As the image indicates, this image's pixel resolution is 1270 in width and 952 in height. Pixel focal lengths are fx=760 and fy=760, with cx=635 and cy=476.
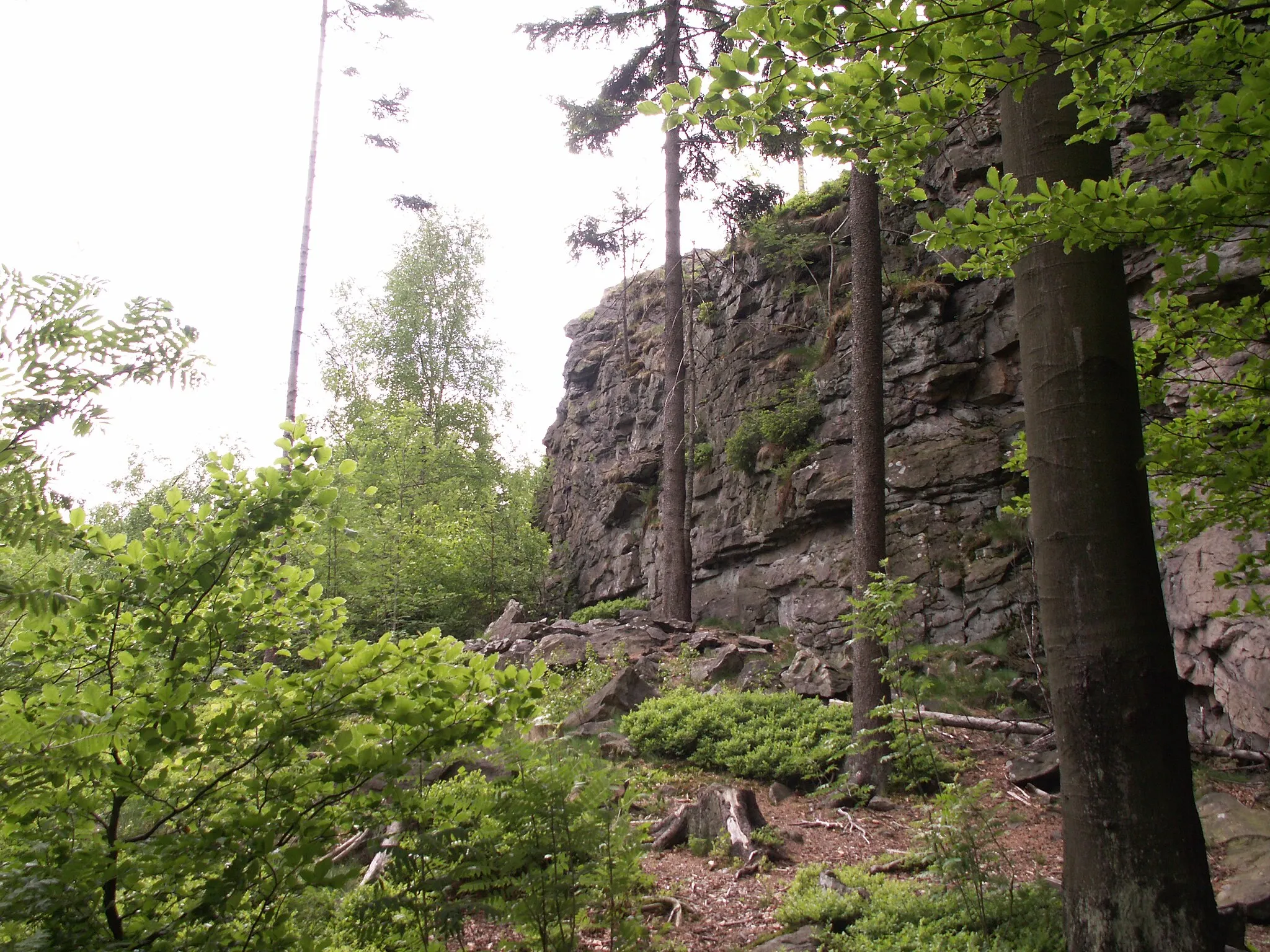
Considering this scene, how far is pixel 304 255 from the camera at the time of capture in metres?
13.4

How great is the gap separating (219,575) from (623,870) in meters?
1.87

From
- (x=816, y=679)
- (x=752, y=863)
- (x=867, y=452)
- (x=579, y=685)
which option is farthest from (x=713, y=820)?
(x=579, y=685)

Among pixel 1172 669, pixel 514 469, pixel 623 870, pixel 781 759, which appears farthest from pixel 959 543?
pixel 514 469

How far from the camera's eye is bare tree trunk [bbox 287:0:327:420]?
41.4 ft

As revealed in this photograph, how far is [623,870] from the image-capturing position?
299 centimetres

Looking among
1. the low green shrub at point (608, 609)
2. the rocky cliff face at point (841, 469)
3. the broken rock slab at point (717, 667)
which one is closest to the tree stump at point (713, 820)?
the rocky cliff face at point (841, 469)

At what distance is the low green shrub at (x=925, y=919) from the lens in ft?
11.0

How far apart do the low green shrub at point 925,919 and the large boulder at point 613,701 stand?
4.31 metres

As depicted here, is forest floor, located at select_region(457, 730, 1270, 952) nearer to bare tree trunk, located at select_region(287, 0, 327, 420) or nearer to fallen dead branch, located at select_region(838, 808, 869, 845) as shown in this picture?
fallen dead branch, located at select_region(838, 808, 869, 845)

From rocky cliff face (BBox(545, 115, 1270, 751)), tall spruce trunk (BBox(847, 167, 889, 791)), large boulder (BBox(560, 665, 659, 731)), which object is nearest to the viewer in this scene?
tall spruce trunk (BBox(847, 167, 889, 791))

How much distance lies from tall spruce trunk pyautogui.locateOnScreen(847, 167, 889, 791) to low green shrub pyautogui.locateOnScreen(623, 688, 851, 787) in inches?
12.7

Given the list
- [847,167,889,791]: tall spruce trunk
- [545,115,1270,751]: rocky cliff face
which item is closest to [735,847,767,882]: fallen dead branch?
[847,167,889,791]: tall spruce trunk

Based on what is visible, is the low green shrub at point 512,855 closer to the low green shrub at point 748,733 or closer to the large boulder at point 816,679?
the low green shrub at point 748,733

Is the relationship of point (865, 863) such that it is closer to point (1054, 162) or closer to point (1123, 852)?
point (1123, 852)
